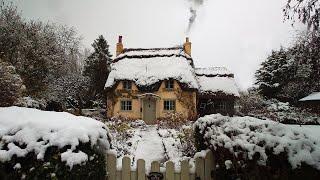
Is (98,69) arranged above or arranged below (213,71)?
above

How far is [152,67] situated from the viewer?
30578 mm

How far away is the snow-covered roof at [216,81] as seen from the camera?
30375 millimetres

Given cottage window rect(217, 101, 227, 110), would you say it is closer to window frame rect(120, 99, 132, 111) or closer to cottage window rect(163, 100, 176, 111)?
cottage window rect(163, 100, 176, 111)

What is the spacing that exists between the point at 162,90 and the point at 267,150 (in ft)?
83.4

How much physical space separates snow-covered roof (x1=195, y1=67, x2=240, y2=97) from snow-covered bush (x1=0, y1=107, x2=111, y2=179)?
26.7m

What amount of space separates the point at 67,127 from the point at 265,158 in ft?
8.76

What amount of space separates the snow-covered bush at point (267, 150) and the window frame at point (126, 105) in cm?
2521

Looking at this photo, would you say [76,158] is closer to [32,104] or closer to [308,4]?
[308,4]

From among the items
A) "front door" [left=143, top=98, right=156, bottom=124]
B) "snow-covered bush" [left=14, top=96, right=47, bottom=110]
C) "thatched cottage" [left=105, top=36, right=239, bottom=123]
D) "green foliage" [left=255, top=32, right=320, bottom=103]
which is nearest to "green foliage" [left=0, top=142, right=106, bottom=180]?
"snow-covered bush" [left=14, top=96, right=47, bottom=110]

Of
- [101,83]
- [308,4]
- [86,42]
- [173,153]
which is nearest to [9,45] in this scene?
[101,83]

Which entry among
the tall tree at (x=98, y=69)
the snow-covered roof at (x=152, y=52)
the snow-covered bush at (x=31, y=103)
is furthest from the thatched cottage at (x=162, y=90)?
the snow-covered bush at (x=31, y=103)

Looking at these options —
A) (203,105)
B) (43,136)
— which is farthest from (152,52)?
(43,136)

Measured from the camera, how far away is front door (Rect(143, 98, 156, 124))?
28953 millimetres

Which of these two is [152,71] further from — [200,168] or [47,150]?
[47,150]
